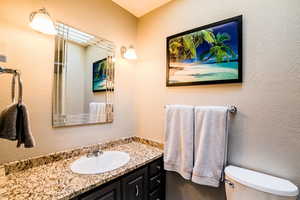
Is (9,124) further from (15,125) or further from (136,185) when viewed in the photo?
(136,185)

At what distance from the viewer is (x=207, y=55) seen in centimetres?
128

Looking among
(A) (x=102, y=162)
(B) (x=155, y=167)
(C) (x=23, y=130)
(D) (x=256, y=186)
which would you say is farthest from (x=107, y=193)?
(D) (x=256, y=186)

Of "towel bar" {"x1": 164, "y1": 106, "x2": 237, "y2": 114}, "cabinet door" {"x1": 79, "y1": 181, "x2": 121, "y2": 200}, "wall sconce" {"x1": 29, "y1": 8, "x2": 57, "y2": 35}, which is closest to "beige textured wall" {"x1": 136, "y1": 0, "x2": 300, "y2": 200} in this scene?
"towel bar" {"x1": 164, "y1": 106, "x2": 237, "y2": 114}

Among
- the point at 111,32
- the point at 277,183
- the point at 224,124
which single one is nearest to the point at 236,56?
the point at 224,124

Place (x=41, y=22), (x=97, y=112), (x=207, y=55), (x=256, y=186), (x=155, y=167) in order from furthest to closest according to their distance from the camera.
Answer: (x=97, y=112) < (x=155, y=167) < (x=207, y=55) < (x=41, y=22) < (x=256, y=186)

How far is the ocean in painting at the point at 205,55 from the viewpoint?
3.82ft

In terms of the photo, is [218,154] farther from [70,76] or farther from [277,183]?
[70,76]

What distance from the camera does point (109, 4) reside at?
1581 mm

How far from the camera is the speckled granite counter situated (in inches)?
30.8

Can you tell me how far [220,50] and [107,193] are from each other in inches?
55.0

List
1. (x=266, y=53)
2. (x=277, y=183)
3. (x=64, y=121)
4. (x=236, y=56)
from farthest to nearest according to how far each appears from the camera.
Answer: (x=64, y=121) < (x=236, y=56) < (x=266, y=53) < (x=277, y=183)

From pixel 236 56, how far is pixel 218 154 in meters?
0.79

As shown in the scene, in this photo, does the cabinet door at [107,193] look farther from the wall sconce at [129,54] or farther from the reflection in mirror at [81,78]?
the wall sconce at [129,54]

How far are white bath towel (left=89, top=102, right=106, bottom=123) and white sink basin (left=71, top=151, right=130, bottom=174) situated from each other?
343 mm
